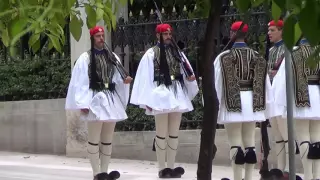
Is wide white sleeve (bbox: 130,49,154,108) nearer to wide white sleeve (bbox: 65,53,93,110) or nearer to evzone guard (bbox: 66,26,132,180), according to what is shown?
evzone guard (bbox: 66,26,132,180)

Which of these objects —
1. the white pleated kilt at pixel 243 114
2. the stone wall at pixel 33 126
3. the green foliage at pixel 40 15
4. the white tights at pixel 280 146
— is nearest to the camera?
the green foliage at pixel 40 15

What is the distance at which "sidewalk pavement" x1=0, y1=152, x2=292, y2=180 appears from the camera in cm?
1020

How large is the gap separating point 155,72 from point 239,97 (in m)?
1.74

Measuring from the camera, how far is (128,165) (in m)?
11.2

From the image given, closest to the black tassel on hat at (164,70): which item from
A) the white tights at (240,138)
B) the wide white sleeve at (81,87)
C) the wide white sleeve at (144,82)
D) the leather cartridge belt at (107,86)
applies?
the wide white sleeve at (144,82)

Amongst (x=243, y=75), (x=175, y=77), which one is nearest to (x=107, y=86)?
(x=175, y=77)

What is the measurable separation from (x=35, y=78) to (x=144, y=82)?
4242 mm

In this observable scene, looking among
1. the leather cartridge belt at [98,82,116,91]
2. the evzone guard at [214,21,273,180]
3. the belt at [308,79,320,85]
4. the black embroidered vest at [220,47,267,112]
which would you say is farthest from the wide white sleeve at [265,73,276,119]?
the leather cartridge belt at [98,82,116,91]

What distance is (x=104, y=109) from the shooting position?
29.6ft

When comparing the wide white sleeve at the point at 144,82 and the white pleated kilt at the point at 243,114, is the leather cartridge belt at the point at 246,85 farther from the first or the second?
the wide white sleeve at the point at 144,82

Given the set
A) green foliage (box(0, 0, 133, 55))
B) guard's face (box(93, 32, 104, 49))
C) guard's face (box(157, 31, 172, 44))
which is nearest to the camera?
green foliage (box(0, 0, 133, 55))

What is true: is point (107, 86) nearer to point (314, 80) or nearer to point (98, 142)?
point (98, 142)

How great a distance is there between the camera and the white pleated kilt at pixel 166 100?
9.35 meters

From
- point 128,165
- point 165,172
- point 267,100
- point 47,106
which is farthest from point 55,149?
point 267,100
